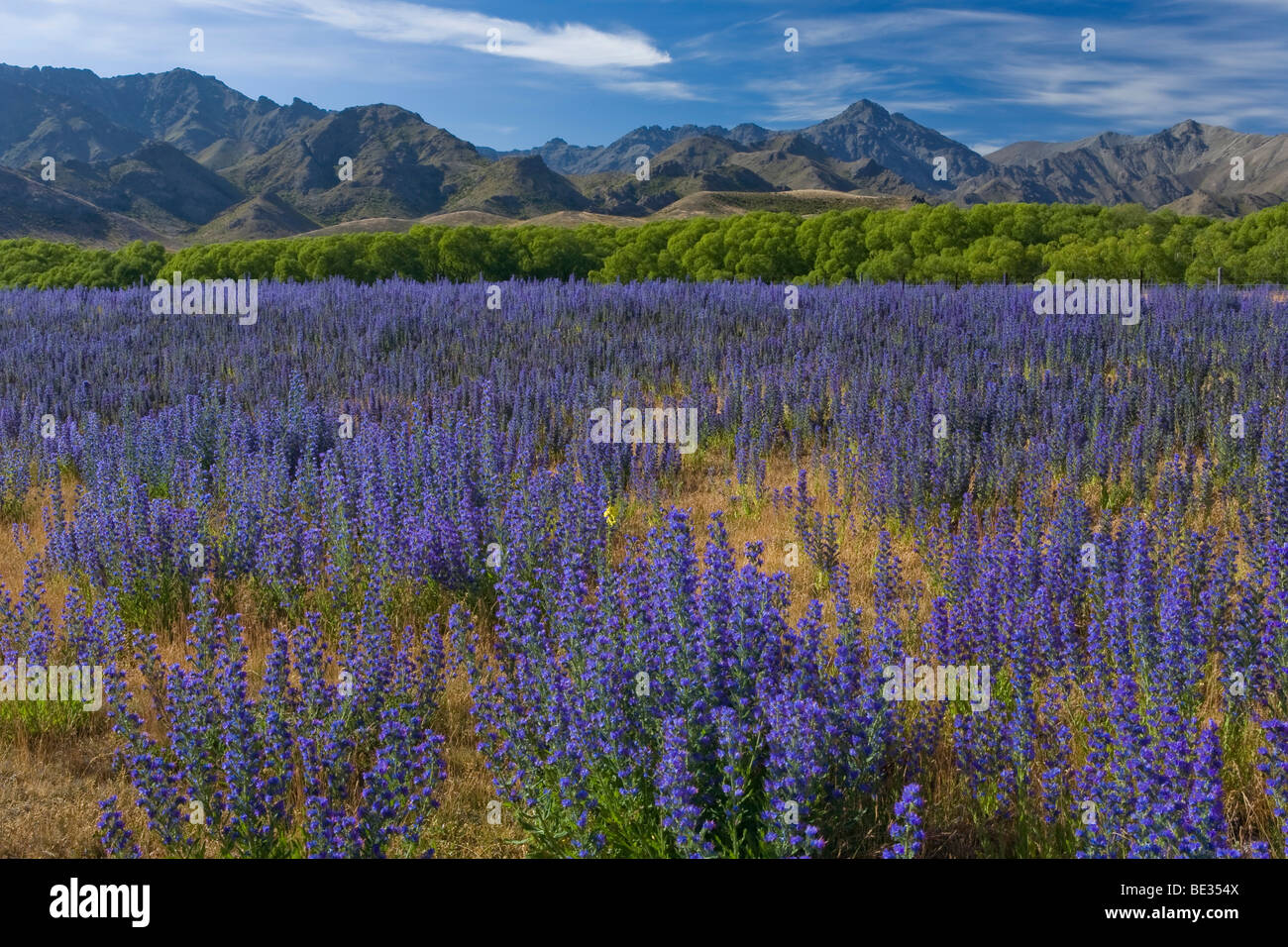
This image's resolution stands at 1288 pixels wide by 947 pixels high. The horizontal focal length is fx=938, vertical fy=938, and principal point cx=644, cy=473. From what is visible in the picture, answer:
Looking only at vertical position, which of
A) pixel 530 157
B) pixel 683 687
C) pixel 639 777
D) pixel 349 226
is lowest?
pixel 639 777

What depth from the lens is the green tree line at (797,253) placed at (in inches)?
1190

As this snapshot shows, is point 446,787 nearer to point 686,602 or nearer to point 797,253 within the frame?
point 686,602

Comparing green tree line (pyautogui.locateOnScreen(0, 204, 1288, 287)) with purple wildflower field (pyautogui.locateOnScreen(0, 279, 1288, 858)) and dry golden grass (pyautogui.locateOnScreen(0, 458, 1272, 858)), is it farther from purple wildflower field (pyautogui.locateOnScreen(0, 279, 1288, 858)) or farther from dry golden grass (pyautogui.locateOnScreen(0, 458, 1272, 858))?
dry golden grass (pyautogui.locateOnScreen(0, 458, 1272, 858))

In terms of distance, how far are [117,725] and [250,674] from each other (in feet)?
3.18

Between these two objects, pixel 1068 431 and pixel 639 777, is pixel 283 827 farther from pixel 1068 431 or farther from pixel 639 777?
pixel 1068 431

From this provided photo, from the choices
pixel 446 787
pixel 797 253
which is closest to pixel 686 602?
pixel 446 787

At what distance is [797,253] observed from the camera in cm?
3831

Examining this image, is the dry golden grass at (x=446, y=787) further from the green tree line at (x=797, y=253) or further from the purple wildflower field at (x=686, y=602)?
the green tree line at (x=797, y=253)

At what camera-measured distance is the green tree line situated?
30.2 metres

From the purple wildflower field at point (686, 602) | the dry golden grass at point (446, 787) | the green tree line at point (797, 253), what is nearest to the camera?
the purple wildflower field at point (686, 602)

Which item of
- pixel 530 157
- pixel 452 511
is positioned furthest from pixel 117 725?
pixel 530 157

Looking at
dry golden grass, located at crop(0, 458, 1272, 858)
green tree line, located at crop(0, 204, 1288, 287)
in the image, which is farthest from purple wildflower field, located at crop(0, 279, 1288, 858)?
green tree line, located at crop(0, 204, 1288, 287)

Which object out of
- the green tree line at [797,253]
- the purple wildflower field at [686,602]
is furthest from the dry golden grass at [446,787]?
the green tree line at [797,253]

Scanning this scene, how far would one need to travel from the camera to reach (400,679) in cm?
355
